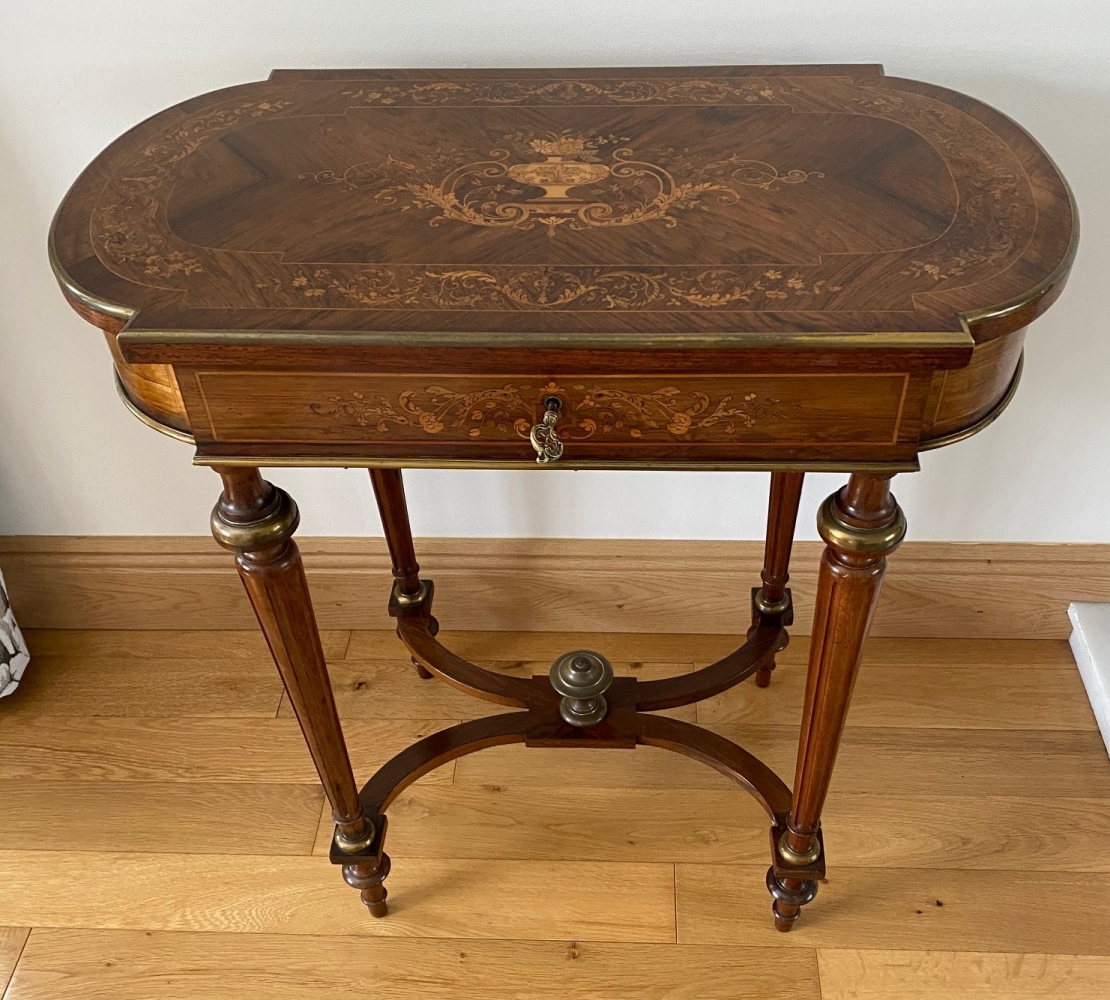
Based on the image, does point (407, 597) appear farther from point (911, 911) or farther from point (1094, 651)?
point (1094, 651)

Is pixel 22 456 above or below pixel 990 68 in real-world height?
below

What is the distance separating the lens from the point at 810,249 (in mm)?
823

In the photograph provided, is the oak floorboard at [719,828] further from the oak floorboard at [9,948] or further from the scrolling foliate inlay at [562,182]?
the scrolling foliate inlay at [562,182]

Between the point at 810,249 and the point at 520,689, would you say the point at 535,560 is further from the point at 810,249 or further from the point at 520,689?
the point at 810,249

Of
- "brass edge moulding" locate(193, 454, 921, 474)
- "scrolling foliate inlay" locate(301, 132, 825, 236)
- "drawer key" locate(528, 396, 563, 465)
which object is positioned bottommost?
"brass edge moulding" locate(193, 454, 921, 474)

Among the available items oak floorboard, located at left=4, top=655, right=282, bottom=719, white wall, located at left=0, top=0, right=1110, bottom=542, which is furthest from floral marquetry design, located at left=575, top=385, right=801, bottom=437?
oak floorboard, located at left=4, top=655, right=282, bottom=719

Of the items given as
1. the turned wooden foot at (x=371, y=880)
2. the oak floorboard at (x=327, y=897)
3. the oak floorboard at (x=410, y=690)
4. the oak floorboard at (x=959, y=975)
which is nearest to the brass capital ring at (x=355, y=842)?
the turned wooden foot at (x=371, y=880)

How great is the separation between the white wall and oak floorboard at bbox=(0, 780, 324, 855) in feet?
1.22

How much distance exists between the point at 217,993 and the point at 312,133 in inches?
37.2

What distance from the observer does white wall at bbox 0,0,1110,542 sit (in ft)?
3.68

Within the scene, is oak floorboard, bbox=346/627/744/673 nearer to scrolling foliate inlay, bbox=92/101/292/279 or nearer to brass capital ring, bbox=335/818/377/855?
brass capital ring, bbox=335/818/377/855

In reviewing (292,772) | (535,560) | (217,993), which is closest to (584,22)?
(535,560)

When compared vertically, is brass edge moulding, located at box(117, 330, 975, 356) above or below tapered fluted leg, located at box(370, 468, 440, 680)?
above

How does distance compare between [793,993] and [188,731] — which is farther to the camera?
[188,731]
